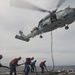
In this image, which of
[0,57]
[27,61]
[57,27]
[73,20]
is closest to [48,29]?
[57,27]

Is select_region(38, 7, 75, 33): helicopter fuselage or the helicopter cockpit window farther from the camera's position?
the helicopter cockpit window

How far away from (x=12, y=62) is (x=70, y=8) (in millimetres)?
20660

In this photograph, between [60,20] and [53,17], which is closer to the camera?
[60,20]

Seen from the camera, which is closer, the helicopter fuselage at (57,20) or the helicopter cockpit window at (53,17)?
the helicopter fuselage at (57,20)

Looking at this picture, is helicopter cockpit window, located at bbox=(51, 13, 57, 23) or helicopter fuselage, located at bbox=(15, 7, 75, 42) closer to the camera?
helicopter fuselage, located at bbox=(15, 7, 75, 42)

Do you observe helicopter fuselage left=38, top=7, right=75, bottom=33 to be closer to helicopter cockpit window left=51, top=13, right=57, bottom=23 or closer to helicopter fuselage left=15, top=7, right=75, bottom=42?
helicopter fuselage left=15, top=7, right=75, bottom=42

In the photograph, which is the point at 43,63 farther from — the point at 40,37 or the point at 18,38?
the point at 18,38

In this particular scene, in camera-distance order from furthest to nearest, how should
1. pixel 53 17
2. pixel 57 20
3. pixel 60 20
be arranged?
pixel 53 17, pixel 57 20, pixel 60 20

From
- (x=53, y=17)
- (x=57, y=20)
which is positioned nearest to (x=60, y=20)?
(x=57, y=20)

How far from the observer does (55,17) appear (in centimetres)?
4006

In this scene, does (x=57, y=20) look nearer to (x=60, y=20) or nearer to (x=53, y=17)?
(x=60, y=20)

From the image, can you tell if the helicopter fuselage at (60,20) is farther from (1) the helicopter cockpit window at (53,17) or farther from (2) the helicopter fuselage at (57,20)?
(1) the helicopter cockpit window at (53,17)

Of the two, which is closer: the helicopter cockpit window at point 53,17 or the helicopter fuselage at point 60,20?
the helicopter fuselage at point 60,20

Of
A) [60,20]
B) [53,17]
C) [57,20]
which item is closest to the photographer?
[60,20]
